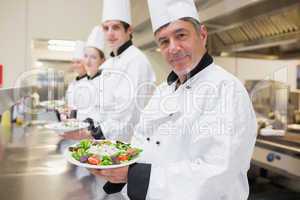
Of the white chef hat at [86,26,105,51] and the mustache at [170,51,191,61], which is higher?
Answer: the white chef hat at [86,26,105,51]

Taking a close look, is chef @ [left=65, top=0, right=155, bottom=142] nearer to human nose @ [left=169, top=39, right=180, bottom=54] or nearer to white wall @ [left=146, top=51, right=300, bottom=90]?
human nose @ [left=169, top=39, right=180, bottom=54]

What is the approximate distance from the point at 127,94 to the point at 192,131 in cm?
64

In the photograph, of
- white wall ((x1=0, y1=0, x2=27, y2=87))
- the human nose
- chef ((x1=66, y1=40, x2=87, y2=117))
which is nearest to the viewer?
the human nose

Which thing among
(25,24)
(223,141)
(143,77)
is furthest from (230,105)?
(25,24)

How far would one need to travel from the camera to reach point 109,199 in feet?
2.49

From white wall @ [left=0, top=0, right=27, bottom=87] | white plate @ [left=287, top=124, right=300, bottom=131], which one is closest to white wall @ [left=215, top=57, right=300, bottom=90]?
white plate @ [left=287, top=124, right=300, bottom=131]

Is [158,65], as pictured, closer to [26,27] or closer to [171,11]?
[26,27]

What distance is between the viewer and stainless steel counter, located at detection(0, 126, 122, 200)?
0.80 metres

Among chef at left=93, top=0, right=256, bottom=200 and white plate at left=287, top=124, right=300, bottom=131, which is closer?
chef at left=93, top=0, right=256, bottom=200

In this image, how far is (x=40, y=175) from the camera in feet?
3.17

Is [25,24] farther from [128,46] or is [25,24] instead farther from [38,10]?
[128,46]

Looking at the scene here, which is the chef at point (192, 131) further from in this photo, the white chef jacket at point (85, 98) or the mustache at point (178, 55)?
the white chef jacket at point (85, 98)

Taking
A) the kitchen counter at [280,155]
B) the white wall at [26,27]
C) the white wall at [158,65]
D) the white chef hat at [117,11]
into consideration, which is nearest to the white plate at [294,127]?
the kitchen counter at [280,155]

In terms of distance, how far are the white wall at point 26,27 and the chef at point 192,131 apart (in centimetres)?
292
